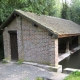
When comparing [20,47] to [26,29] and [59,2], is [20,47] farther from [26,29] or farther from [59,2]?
[59,2]

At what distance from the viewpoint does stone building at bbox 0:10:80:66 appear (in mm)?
9961

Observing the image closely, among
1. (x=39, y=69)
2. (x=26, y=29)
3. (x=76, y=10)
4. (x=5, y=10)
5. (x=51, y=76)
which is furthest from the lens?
(x=76, y=10)

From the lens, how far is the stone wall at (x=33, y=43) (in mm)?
9984

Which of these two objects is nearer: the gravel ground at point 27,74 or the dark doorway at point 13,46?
the gravel ground at point 27,74

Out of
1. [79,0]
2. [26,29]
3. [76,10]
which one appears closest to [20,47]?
[26,29]

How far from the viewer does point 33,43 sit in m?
11.0

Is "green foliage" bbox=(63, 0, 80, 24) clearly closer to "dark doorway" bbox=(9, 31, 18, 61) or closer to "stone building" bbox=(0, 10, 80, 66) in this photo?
"stone building" bbox=(0, 10, 80, 66)

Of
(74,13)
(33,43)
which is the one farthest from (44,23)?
(74,13)

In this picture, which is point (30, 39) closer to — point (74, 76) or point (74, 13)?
point (74, 76)

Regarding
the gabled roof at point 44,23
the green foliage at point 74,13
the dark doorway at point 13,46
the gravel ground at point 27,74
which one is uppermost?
the green foliage at point 74,13

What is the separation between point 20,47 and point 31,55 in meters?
1.14

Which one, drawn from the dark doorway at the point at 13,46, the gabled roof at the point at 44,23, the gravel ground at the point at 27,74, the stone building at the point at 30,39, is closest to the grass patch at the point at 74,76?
the gravel ground at the point at 27,74

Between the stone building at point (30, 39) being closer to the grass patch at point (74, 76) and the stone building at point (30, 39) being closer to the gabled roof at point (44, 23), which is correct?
the gabled roof at point (44, 23)

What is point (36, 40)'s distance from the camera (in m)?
10.8
